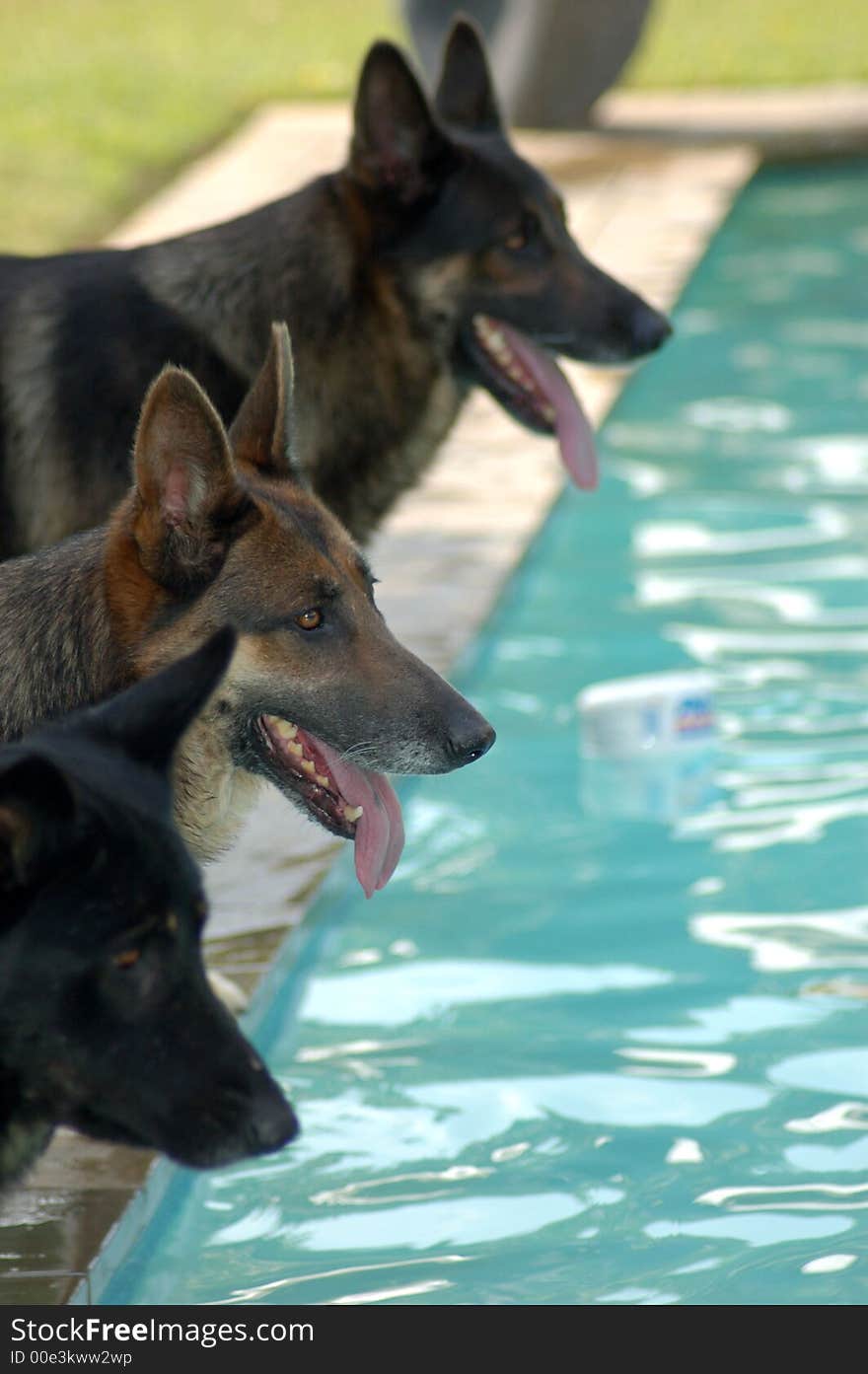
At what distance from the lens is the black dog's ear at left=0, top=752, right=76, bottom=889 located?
273cm

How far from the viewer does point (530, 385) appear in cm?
582

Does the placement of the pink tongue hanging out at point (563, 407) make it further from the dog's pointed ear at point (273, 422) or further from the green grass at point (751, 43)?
the green grass at point (751, 43)

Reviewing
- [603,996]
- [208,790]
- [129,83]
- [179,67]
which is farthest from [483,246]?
[179,67]

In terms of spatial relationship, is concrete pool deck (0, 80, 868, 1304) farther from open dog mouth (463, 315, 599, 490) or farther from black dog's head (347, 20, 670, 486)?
black dog's head (347, 20, 670, 486)

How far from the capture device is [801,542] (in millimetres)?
8328

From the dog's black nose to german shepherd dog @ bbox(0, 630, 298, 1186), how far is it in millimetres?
873

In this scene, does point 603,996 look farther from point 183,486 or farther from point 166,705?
point 166,705

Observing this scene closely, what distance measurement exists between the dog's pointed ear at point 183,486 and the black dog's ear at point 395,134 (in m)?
1.91

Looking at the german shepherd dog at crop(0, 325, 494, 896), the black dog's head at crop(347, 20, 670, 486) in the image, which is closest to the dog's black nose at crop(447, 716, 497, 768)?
the german shepherd dog at crop(0, 325, 494, 896)

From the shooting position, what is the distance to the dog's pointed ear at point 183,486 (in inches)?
138

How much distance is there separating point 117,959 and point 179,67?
15030 millimetres

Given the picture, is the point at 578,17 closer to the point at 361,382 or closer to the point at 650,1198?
the point at 361,382

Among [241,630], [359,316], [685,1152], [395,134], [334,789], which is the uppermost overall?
[395,134]

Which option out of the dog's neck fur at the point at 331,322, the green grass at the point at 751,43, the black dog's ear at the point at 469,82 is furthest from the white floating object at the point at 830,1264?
the green grass at the point at 751,43
